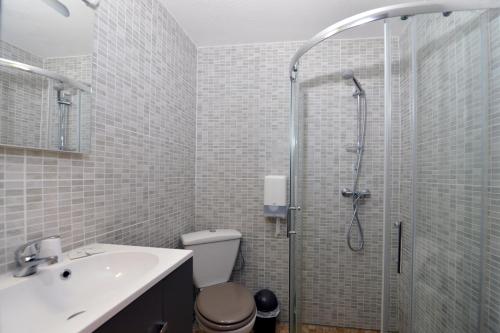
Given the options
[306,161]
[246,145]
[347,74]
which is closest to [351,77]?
[347,74]

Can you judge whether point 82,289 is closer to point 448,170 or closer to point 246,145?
point 246,145

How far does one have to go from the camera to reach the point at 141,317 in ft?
2.22

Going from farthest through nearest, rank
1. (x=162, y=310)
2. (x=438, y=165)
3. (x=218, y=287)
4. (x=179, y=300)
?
1. (x=218, y=287)
2. (x=438, y=165)
3. (x=179, y=300)
4. (x=162, y=310)

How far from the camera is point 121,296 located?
1.99ft

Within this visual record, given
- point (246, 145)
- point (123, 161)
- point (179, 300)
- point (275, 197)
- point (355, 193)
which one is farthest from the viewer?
point (246, 145)

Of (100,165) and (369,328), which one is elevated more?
(100,165)

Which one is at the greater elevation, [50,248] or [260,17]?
[260,17]

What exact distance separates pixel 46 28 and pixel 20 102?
0.33m

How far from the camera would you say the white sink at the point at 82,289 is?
554 millimetres

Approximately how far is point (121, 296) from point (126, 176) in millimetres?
736

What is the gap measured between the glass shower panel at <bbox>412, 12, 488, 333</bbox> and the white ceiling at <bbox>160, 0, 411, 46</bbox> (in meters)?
0.38

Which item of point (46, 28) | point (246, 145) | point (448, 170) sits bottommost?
point (448, 170)

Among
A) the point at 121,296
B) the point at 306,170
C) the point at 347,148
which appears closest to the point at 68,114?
the point at 121,296

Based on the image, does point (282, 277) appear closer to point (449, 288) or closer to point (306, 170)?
point (306, 170)
